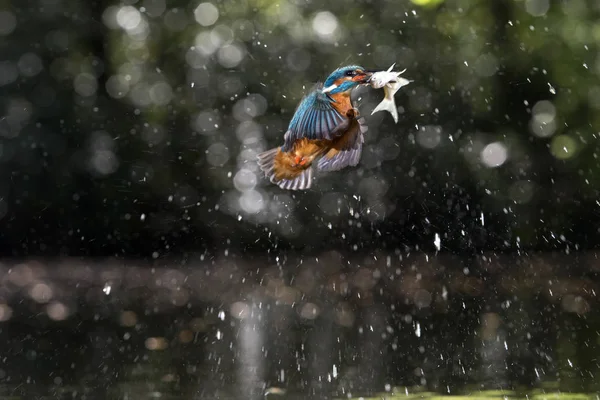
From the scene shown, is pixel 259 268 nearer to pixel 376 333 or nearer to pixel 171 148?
pixel 171 148

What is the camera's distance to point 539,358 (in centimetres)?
532

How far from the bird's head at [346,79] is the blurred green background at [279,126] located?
1012 cm

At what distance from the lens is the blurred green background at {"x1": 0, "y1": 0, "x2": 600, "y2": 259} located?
14.2m

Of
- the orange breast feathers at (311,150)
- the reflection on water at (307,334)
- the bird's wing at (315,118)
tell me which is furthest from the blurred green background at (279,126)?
the bird's wing at (315,118)

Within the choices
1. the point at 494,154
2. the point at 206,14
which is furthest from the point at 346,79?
the point at 206,14

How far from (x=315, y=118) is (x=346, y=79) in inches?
7.3

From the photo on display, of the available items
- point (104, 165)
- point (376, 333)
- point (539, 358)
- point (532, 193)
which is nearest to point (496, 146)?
point (532, 193)

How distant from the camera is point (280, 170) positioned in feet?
12.5

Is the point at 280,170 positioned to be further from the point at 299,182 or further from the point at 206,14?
the point at 206,14

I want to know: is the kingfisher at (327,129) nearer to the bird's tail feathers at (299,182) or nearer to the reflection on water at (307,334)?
the bird's tail feathers at (299,182)

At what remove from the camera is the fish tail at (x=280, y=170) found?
3.79 m

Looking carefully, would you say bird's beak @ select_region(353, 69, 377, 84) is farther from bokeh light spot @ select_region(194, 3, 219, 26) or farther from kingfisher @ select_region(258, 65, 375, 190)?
bokeh light spot @ select_region(194, 3, 219, 26)

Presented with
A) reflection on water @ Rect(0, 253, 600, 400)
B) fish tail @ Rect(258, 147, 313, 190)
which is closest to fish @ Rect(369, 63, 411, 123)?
fish tail @ Rect(258, 147, 313, 190)

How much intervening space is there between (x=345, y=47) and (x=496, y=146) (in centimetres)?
301
